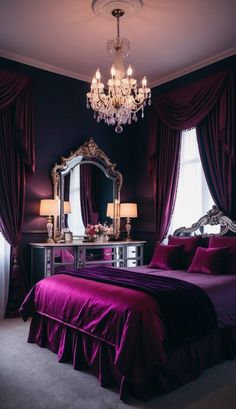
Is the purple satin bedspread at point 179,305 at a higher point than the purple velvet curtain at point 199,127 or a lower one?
lower

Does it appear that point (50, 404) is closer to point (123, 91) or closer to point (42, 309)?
point (42, 309)

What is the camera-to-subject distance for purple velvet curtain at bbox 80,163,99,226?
5.50 meters

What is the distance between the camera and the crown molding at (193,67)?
188 inches

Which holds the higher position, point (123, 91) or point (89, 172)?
point (123, 91)

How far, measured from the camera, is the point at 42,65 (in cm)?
512

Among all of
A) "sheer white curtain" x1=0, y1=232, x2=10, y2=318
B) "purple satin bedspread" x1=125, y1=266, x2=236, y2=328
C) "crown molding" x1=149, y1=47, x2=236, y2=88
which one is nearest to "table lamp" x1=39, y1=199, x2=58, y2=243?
"sheer white curtain" x1=0, y1=232, x2=10, y2=318

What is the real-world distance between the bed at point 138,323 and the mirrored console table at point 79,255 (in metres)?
0.92

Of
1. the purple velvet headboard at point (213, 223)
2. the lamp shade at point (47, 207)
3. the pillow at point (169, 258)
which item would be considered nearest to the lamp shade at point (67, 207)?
the lamp shade at point (47, 207)

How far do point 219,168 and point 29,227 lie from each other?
2.68 meters

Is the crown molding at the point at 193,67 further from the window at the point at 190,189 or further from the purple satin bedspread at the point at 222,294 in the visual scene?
the purple satin bedspread at the point at 222,294

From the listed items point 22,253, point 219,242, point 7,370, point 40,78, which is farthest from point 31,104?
point 7,370

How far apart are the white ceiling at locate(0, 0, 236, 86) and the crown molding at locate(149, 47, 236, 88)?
14 mm

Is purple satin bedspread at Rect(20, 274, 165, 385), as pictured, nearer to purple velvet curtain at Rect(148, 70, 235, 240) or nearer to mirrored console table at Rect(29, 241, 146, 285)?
mirrored console table at Rect(29, 241, 146, 285)

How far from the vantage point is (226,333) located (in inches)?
131
